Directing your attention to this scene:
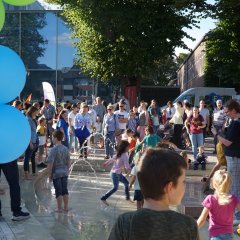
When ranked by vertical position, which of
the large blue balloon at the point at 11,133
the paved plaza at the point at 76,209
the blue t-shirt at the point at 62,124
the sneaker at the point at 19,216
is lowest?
the paved plaza at the point at 76,209

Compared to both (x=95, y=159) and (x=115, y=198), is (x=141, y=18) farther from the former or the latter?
(x=115, y=198)

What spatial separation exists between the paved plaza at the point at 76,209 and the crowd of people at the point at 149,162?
0.29 metres

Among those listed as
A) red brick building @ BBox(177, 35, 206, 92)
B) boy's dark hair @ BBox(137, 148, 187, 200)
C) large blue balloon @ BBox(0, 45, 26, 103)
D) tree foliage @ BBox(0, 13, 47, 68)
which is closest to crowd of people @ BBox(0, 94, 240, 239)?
boy's dark hair @ BBox(137, 148, 187, 200)

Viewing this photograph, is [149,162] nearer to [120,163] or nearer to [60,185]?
[60,185]

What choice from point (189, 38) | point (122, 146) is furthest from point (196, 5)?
point (122, 146)

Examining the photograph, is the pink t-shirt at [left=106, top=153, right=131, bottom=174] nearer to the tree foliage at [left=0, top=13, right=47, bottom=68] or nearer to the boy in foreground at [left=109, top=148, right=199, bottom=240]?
the boy in foreground at [left=109, top=148, right=199, bottom=240]

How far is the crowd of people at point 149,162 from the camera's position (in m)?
2.58

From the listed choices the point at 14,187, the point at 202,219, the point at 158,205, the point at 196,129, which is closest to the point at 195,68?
the point at 196,129

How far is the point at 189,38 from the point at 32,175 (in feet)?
66.6

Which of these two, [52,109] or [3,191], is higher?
[52,109]

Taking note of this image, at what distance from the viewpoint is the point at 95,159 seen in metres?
15.4

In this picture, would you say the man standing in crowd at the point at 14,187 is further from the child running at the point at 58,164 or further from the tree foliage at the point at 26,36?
the tree foliage at the point at 26,36

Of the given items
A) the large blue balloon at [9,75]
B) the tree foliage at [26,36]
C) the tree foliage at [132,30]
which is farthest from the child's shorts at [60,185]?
the tree foliage at [26,36]

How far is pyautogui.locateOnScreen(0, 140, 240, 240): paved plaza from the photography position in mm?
7520
